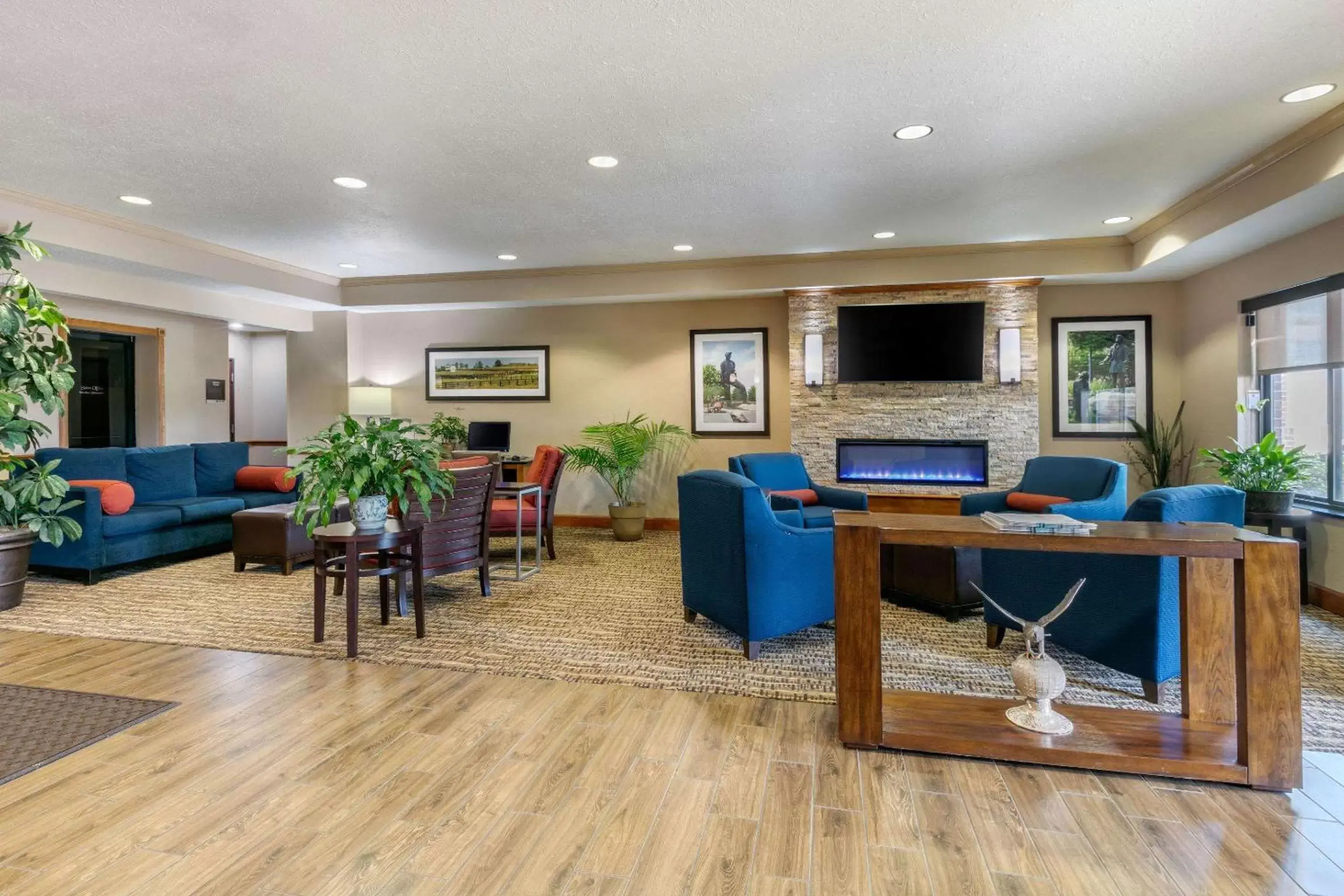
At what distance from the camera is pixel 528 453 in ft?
24.6

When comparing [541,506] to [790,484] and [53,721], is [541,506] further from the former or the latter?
[53,721]

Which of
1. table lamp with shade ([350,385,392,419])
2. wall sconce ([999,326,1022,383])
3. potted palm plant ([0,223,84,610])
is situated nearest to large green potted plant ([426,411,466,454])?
table lamp with shade ([350,385,392,419])

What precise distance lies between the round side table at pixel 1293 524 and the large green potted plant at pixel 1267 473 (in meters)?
0.03

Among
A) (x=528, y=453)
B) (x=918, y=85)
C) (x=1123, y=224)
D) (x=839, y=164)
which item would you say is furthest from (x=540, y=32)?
(x=528, y=453)

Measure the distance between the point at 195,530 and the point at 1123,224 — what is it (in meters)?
7.66

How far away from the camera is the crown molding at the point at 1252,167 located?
332 centimetres

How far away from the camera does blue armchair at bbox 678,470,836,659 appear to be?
3.15m

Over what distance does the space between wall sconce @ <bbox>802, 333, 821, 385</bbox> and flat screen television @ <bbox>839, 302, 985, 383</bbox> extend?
0.20 metres

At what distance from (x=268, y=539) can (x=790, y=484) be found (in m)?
3.98

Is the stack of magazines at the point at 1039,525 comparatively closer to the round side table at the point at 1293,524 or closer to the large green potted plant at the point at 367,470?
the large green potted plant at the point at 367,470

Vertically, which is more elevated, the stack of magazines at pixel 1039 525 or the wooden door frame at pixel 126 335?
the wooden door frame at pixel 126 335

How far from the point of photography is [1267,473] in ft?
14.0

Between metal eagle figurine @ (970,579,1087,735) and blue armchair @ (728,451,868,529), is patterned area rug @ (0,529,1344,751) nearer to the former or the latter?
metal eagle figurine @ (970,579,1087,735)

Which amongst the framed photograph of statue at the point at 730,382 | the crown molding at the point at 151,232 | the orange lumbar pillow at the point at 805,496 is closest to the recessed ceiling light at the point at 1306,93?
the orange lumbar pillow at the point at 805,496
